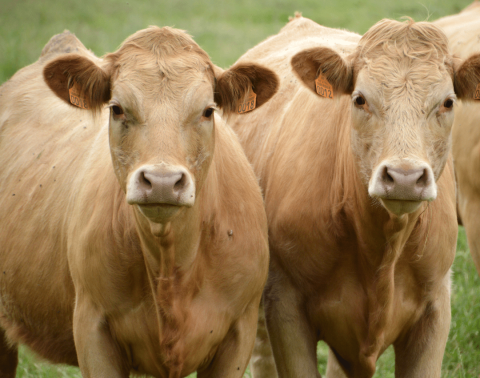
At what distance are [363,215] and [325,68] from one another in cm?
87

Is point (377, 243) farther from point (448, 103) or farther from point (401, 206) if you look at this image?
point (448, 103)

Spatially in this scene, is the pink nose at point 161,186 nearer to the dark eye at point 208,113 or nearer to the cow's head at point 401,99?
the dark eye at point 208,113

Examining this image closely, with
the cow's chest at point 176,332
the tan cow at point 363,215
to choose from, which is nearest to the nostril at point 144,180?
the cow's chest at point 176,332

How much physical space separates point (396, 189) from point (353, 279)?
1.07m

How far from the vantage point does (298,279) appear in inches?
167

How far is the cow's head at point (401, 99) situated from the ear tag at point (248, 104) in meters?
0.35

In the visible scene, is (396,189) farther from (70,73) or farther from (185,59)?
(70,73)

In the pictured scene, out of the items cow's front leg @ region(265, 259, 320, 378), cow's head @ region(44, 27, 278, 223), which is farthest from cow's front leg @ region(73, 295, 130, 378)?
cow's front leg @ region(265, 259, 320, 378)

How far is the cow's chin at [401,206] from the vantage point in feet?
10.9

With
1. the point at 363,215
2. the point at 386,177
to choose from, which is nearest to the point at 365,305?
the point at 363,215

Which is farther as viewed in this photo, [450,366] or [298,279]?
[450,366]

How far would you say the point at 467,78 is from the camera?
3777 millimetres

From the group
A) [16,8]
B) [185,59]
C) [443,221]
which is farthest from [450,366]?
[16,8]

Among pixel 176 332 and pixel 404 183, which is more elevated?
pixel 404 183
